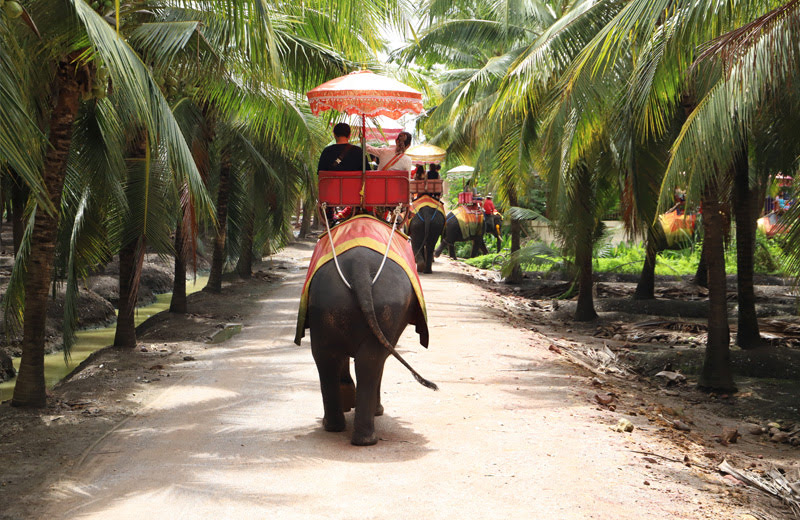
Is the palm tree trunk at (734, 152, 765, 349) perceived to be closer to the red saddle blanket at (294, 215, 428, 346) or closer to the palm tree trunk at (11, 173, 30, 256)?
the red saddle blanket at (294, 215, 428, 346)

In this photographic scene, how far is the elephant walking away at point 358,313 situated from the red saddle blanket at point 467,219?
1968cm

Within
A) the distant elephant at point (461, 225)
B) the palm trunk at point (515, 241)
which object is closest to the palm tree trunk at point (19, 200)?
the palm trunk at point (515, 241)

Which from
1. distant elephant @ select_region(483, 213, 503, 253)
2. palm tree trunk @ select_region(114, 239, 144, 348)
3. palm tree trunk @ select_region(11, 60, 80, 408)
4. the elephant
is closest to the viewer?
the elephant

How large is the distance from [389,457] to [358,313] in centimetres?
100

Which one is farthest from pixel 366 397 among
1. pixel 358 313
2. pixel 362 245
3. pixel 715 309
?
pixel 715 309

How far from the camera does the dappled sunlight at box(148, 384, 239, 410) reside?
25.4ft

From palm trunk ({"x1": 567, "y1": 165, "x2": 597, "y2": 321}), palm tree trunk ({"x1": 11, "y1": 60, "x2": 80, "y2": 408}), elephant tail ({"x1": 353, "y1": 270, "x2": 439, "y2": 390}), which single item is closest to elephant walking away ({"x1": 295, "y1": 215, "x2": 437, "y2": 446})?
elephant tail ({"x1": 353, "y1": 270, "x2": 439, "y2": 390})

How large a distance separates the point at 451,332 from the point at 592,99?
391 cm

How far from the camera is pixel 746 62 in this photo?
286 inches

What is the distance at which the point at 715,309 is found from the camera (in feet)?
32.3

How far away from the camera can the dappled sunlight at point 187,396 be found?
305 inches

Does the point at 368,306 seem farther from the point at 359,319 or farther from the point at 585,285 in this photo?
the point at 585,285

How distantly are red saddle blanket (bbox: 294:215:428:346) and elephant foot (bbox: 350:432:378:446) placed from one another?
34.6 inches

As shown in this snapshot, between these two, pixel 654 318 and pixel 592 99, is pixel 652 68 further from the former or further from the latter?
pixel 654 318
